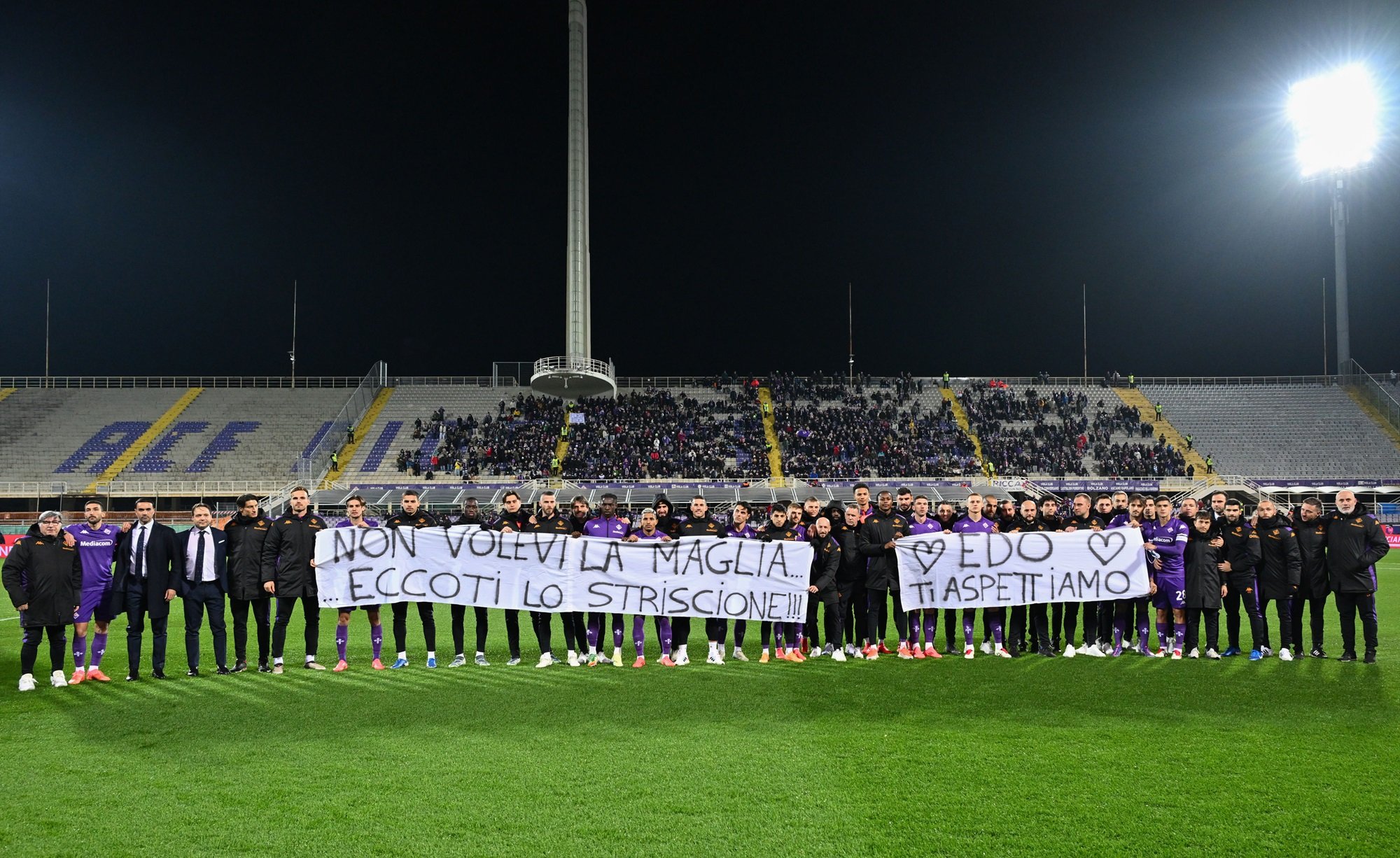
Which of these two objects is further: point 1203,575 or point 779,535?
point 779,535

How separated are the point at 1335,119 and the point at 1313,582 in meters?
42.5

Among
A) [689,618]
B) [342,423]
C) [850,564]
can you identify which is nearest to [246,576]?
[689,618]

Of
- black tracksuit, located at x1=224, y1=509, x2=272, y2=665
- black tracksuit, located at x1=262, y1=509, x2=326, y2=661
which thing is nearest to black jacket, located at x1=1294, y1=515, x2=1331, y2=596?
black tracksuit, located at x1=262, y1=509, x2=326, y2=661

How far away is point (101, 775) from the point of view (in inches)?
214

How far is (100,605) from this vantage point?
8703mm

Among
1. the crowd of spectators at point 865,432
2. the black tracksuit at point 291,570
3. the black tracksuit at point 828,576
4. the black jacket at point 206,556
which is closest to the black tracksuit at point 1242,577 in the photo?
the black tracksuit at point 828,576

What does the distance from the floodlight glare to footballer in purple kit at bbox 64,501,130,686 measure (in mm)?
50572

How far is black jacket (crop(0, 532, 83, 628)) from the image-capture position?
8.10 m

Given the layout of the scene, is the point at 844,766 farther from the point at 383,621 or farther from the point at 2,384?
the point at 2,384

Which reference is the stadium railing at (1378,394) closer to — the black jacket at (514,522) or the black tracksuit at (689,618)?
the black tracksuit at (689,618)

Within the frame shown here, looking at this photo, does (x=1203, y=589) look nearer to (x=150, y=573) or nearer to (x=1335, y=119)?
(x=150, y=573)

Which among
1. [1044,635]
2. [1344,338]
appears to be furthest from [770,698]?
[1344,338]

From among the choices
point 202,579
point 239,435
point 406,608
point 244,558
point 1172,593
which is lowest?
point 406,608

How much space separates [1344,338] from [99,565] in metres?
55.5
